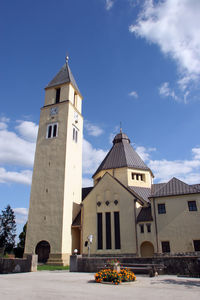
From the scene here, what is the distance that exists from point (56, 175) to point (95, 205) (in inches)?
243

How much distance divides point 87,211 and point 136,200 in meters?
6.31

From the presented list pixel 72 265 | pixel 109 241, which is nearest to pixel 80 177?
pixel 109 241

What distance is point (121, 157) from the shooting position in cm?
3428

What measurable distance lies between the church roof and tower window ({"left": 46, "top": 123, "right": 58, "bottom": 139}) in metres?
8.44

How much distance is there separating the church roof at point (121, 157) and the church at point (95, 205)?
0.54 ft

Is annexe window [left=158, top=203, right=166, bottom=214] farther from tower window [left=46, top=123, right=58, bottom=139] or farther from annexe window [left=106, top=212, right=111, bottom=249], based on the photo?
tower window [left=46, top=123, right=58, bottom=139]

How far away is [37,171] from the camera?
101ft

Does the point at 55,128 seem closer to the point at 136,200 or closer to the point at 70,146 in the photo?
the point at 70,146

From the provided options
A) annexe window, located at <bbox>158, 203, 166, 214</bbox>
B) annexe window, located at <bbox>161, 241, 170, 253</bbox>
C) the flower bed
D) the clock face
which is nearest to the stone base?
annexe window, located at <bbox>161, 241, 170, 253</bbox>

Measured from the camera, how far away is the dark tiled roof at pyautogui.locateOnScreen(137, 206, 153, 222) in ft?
82.3

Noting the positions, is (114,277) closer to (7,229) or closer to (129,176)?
(129,176)

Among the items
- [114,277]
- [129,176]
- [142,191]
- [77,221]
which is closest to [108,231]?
[77,221]

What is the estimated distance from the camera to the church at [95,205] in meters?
24.4

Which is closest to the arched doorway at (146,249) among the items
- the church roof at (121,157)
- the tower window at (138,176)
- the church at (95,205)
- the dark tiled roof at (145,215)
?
the church at (95,205)
